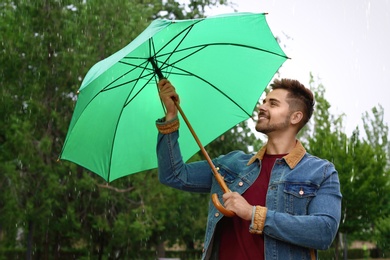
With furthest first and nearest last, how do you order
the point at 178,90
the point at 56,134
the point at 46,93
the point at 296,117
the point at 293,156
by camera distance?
1. the point at 56,134
2. the point at 46,93
3. the point at 178,90
4. the point at 296,117
5. the point at 293,156

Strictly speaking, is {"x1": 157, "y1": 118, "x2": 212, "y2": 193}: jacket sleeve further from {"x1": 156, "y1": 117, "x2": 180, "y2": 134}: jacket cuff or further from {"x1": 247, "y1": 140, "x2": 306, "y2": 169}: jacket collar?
{"x1": 247, "y1": 140, "x2": 306, "y2": 169}: jacket collar

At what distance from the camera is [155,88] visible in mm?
4516

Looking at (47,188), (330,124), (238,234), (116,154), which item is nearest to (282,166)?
(238,234)

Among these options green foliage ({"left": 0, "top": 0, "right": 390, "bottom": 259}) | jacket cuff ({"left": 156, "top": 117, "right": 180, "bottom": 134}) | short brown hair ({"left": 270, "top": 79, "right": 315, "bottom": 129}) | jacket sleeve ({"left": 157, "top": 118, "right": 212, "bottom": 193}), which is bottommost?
jacket sleeve ({"left": 157, "top": 118, "right": 212, "bottom": 193})

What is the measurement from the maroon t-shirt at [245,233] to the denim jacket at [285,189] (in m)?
0.04

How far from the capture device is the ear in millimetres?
3689

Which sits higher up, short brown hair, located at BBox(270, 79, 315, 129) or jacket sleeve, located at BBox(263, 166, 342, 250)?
short brown hair, located at BBox(270, 79, 315, 129)

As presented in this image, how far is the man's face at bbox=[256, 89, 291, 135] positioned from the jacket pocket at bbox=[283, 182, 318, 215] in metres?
0.35

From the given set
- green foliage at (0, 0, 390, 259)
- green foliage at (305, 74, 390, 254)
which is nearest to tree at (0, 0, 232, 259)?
green foliage at (0, 0, 390, 259)

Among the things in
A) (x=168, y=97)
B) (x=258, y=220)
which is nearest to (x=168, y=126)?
(x=168, y=97)

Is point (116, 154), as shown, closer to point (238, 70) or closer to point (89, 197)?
point (238, 70)

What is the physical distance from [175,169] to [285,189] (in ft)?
2.11

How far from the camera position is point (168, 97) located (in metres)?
3.96

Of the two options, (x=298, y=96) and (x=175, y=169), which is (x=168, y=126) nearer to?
(x=175, y=169)
